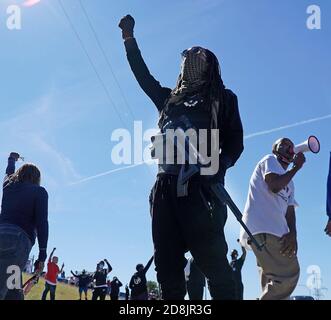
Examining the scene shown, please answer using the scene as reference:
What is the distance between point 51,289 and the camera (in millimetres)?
14789

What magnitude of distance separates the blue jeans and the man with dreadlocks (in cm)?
209

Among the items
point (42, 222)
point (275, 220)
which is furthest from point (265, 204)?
point (42, 222)

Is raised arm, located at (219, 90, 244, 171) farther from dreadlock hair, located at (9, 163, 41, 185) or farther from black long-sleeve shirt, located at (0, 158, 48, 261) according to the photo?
dreadlock hair, located at (9, 163, 41, 185)

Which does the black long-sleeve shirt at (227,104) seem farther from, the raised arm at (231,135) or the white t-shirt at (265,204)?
the white t-shirt at (265,204)

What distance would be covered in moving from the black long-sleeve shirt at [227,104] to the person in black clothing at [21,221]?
211 centimetres

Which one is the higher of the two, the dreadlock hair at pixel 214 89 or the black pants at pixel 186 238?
the dreadlock hair at pixel 214 89

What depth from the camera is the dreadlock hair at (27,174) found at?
4.84 metres

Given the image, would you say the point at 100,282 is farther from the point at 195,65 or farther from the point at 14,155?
the point at 195,65

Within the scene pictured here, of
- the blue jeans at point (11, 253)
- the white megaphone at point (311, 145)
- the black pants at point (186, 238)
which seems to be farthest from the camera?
the blue jeans at point (11, 253)

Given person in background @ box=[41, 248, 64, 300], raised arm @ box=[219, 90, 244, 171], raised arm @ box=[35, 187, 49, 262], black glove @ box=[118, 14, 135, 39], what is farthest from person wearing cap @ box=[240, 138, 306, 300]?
person in background @ box=[41, 248, 64, 300]

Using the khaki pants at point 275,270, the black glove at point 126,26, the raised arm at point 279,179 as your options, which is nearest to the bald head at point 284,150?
the raised arm at point 279,179

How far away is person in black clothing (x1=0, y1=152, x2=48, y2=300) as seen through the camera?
14.0ft
